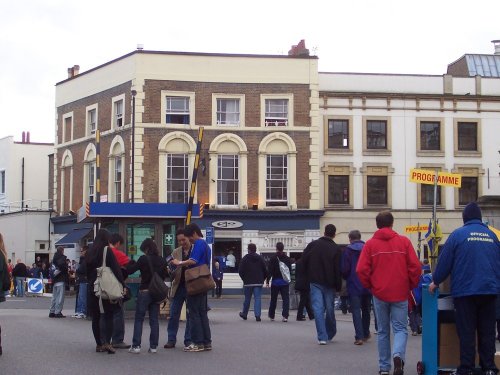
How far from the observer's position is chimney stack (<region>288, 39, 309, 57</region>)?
4644 cm

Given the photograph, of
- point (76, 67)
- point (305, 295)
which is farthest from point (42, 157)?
point (305, 295)

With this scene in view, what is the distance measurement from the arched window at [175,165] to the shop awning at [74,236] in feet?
15.8

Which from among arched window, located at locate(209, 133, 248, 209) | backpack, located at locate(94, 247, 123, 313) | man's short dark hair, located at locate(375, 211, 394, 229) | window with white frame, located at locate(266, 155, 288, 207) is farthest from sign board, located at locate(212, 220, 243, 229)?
man's short dark hair, located at locate(375, 211, 394, 229)

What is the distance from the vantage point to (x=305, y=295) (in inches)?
835

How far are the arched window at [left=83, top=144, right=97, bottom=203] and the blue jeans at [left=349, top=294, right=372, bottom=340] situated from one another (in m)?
33.7

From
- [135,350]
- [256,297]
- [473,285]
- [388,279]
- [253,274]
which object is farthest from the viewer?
[253,274]

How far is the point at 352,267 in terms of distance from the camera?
1557 centimetres

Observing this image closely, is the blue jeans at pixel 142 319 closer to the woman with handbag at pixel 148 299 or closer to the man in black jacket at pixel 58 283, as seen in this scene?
the woman with handbag at pixel 148 299

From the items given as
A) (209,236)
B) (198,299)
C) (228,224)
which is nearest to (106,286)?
(198,299)

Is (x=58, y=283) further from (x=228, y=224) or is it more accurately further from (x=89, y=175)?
(x=89, y=175)

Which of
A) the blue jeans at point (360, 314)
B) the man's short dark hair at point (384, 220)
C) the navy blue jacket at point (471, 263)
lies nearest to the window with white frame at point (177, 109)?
the blue jeans at point (360, 314)

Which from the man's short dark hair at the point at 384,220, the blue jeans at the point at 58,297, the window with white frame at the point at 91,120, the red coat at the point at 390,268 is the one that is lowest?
the blue jeans at the point at 58,297

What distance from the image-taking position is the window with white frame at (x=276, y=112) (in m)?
44.9

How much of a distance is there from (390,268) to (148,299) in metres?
4.23
